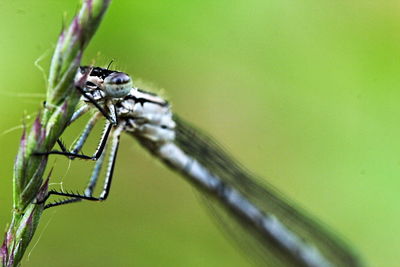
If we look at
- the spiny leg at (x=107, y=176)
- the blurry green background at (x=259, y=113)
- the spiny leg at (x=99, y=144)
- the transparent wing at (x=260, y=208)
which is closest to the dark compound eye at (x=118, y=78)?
the spiny leg at (x=99, y=144)

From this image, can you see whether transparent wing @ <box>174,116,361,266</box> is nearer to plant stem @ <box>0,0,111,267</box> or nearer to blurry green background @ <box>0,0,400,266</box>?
blurry green background @ <box>0,0,400,266</box>

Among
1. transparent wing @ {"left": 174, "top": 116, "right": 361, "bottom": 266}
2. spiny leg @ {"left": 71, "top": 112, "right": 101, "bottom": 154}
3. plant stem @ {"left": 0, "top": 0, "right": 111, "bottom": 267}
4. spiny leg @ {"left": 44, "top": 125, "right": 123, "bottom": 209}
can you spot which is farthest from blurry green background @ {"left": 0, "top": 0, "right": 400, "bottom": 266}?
plant stem @ {"left": 0, "top": 0, "right": 111, "bottom": 267}

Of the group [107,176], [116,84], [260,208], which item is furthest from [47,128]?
[260,208]

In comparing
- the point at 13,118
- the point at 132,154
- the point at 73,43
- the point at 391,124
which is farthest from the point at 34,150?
the point at 391,124

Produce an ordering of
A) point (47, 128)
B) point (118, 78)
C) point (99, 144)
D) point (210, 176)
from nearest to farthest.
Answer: point (47, 128), point (118, 78), point (99, 144), point (210, 176)

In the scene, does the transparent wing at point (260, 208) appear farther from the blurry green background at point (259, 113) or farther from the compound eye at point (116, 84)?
the compound eye at point (116, 84)

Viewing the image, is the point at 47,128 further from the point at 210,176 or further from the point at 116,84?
the point at 210,176
